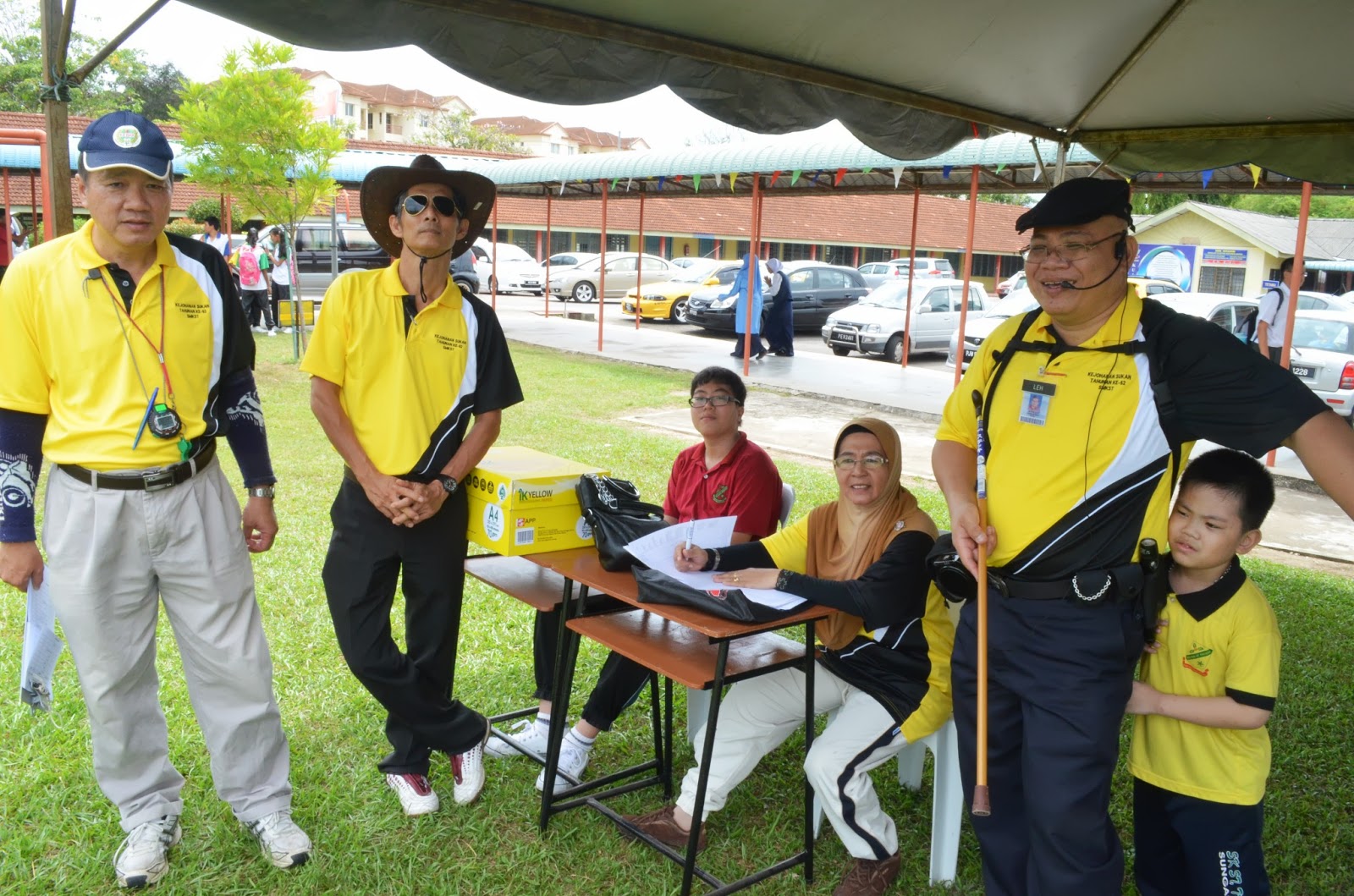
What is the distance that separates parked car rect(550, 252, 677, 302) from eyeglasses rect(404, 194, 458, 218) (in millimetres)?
23568

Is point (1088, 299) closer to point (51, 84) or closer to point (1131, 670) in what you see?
point (1131, 670)

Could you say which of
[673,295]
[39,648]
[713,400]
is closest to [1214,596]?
[713,400]

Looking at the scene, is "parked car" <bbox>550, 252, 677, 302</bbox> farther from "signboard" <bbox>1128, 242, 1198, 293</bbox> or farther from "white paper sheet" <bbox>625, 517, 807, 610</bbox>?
"white paper sheet" <bbox>625, 517, 807, 610</bbox>

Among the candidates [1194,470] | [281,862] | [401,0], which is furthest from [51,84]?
[1194,470]

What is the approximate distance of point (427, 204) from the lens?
10.6ft

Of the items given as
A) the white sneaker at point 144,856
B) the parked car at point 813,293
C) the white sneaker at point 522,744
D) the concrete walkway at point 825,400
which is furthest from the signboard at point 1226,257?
the white sneaker at point 144,856

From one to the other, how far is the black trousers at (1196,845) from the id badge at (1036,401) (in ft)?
3.32

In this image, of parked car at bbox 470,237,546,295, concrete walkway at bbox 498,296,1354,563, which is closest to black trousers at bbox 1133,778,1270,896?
concrete walkway at bbox 498,296,1354,563

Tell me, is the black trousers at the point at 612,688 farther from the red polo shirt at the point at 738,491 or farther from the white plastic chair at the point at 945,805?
the white plastic chair at the point at 945,805

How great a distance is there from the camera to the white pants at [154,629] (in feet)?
9.28

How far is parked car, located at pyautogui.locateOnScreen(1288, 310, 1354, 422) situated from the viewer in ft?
37.6

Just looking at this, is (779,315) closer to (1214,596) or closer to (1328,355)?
(1328,355)

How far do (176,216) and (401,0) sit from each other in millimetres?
26918

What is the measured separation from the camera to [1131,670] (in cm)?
255
